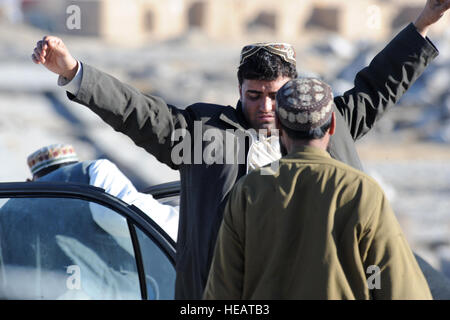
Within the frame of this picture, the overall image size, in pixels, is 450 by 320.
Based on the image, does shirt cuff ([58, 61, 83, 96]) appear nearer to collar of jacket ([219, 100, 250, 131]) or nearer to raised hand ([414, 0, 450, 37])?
collar of jacket ([219, 100, 250, 131])

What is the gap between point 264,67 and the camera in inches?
106

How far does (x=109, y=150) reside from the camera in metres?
15.7

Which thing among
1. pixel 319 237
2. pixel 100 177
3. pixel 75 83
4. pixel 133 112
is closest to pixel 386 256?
pixel 319 237

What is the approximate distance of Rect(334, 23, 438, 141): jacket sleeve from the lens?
289 cm

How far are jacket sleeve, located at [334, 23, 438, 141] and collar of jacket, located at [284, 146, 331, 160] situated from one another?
723mm

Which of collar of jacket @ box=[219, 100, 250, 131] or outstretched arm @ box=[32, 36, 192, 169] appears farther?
collar of jacket @ box=[219, 100, 250, 131]

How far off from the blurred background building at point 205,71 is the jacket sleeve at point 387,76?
1034mm

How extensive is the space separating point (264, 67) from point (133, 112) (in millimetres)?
487

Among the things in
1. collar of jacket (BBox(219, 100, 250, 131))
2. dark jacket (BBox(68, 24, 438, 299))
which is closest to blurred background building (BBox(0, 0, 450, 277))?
collar of jacket (BBox(219, 100, 250, 131))

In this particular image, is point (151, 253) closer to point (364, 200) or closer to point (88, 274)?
point (88, 274)

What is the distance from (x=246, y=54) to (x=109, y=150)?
43.2 ft

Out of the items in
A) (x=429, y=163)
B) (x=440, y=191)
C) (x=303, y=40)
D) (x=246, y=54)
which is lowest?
(x=246, y=54)

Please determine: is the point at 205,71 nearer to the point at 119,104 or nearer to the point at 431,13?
the point at 431,13
